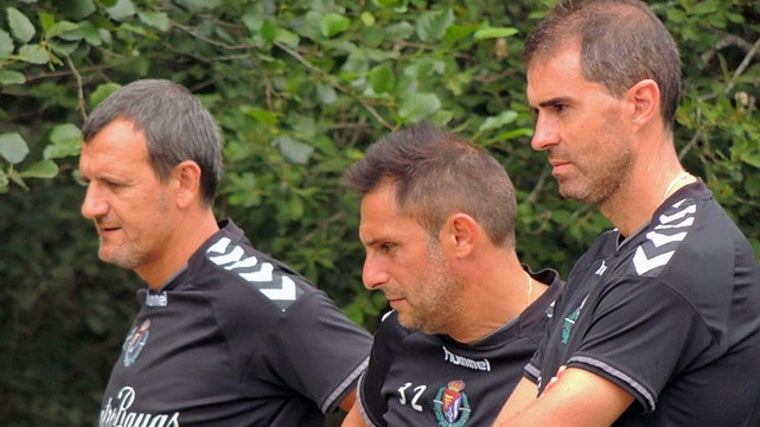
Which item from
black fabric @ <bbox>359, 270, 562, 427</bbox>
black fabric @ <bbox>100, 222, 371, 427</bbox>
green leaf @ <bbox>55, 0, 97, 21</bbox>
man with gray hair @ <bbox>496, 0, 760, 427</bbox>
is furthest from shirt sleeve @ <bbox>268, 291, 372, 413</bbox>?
green leaf @ <bbox>55, 0, 97, 21</bbox>

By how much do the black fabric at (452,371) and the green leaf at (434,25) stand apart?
5.32ft

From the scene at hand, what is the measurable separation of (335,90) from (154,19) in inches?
26.6

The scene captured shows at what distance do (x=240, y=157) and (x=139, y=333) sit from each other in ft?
4.46

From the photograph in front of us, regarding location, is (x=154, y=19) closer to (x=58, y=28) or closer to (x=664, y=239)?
(x=58, y=28)

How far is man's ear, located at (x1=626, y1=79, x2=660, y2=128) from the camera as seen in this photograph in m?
3.05

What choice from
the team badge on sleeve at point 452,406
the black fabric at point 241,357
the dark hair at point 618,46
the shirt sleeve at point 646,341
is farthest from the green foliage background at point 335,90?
the shirt sleeve at point 646,341

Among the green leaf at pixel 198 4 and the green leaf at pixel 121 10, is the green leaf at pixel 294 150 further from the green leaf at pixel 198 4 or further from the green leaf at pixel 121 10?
the green leaf at pixel 121 10

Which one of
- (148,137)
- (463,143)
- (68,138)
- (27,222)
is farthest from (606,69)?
(27,222)

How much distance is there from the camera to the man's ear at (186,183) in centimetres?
421

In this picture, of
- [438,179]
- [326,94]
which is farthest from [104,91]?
[438,179]

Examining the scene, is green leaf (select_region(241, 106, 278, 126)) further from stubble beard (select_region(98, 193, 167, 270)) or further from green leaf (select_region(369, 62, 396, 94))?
stubble beard (select_region(98, 193, 167, 270))

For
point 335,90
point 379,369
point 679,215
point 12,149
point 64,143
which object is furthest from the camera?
point 335,90

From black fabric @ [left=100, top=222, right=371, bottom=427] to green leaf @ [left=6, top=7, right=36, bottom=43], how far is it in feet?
3.39

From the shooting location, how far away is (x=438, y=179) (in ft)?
12.4
